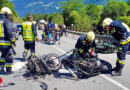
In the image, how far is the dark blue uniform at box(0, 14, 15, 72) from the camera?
561 centimetres

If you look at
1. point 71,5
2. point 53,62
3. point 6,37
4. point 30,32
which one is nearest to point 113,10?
point 71,5

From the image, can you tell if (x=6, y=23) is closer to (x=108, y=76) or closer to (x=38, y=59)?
(x=38, y=59)

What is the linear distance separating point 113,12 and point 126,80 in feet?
279

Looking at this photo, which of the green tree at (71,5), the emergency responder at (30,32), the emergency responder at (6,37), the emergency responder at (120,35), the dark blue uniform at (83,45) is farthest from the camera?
the green tree at (71,5)

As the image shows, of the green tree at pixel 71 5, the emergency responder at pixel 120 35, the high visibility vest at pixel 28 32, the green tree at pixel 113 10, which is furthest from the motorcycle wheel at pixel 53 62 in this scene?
the green tree at pixel 113 10

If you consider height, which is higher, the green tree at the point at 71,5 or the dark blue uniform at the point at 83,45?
the green tree at the point at 71,5

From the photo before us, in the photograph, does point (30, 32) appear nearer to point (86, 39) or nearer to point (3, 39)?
point (3, 39)

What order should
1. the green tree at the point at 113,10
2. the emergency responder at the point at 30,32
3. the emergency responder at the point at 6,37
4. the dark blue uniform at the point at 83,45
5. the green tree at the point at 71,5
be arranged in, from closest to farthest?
the emergency responder at the point at 6,37, the dark blue uniform at the point at 83,45, the emergency responder at the point at 30,32, the green tree at the point at 71,5, the green tree at the point at 113,10

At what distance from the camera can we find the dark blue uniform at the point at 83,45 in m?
5.86

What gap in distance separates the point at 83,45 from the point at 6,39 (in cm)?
241

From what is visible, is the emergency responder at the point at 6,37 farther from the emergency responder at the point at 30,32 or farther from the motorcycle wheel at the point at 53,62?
the emergency responder at the point at 30,32

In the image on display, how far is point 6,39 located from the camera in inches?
227

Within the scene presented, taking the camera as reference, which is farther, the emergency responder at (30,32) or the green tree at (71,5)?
the green tree at (71,5)

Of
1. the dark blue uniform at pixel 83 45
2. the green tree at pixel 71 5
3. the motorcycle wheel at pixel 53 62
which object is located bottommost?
the motorcycle wheel at pixel 53 62
